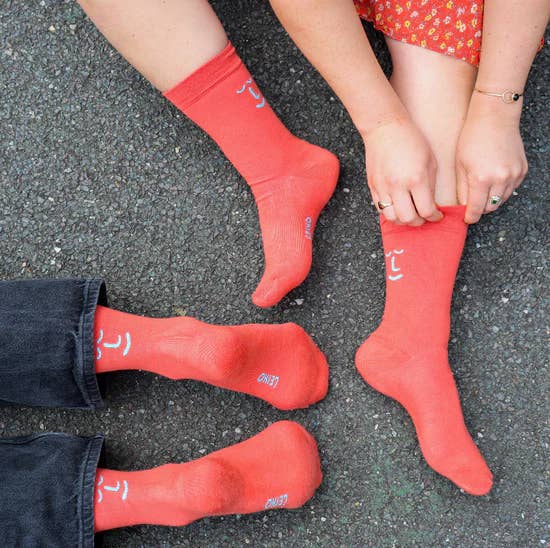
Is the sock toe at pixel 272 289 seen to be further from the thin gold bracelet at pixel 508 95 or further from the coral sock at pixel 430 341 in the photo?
the thin gold bracelet at pixel 508 95

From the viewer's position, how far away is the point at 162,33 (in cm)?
103

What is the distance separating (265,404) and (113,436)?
32 cm

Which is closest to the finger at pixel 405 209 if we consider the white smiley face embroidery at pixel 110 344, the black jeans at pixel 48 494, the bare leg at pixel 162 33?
the bare leg at pixel 162 33

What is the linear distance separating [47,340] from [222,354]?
0.31m

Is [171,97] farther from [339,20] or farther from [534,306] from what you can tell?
[534,306]

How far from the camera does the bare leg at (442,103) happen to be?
3.56 ft

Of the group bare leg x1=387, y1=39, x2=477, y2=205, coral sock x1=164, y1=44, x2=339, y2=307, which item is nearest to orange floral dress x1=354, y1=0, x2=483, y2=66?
bare leg x1=387, y1=39, x2=477, y2=205

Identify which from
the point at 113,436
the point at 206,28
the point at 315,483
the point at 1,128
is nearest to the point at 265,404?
the point at 315,483

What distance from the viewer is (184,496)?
3.39 feet

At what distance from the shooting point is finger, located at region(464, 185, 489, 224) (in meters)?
1.05

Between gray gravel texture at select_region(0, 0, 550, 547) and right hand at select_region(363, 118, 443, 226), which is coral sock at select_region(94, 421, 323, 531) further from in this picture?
right hand at select_region(363, 118, 443, 226)

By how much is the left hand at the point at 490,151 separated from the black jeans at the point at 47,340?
70 cm

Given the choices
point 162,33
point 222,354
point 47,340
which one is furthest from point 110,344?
point 162,33

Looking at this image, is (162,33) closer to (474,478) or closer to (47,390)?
(47,390)
